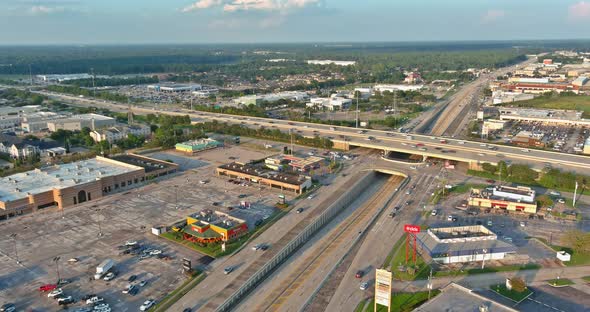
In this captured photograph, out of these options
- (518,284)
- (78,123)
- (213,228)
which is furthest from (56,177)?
(518,284)

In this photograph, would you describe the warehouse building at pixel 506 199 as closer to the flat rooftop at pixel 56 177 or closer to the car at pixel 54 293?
the car at pixel 54 293

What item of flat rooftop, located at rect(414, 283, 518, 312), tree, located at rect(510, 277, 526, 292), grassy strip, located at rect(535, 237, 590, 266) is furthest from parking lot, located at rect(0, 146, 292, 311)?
grassy strip, located at rect(535, 237, 590, 266)

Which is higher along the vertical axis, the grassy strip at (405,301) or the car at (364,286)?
the car at (364,286)

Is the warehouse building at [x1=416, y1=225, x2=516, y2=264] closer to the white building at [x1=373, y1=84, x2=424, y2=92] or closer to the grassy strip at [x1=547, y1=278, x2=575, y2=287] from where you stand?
the grassy strip at [x1=547, y1=278, x2=575, y2=287]

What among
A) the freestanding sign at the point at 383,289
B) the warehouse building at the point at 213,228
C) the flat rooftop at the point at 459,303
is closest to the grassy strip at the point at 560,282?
the flat rooftop at the point at 459,303

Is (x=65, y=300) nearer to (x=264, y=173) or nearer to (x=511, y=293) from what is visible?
(x=264, y=173)

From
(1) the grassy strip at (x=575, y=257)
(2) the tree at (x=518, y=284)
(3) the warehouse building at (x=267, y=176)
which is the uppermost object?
(3) the warehouse building at (x=267, y=176)
